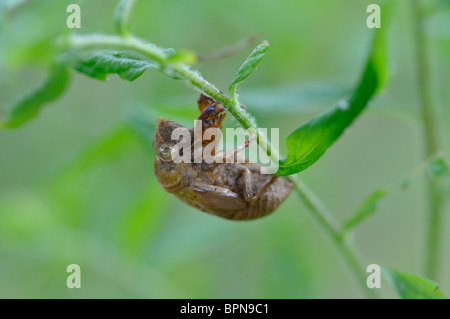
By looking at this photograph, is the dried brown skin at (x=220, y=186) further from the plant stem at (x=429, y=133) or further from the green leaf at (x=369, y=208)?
the plant stem at (x=429, y=133)

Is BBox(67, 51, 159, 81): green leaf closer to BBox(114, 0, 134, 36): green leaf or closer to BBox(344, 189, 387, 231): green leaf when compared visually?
BBox(114, 0, 134, 36): green leaf

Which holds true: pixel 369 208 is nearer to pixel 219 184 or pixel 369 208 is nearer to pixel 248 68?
pixel 219 184

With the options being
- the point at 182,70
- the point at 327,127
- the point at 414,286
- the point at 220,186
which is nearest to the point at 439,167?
Answer: the point at 414,286

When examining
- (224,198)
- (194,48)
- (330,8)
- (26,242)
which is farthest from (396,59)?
(26,242)

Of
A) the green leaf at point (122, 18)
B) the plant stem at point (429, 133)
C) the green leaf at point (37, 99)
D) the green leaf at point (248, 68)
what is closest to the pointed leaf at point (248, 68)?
the green leaf at point (248, 68)

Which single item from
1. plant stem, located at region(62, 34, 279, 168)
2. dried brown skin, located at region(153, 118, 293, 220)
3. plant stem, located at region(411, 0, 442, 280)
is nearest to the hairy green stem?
plant stem, located at region(62, 34, 279, 168)

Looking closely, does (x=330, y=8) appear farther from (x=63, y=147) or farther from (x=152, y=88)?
(x=63, y=147)
